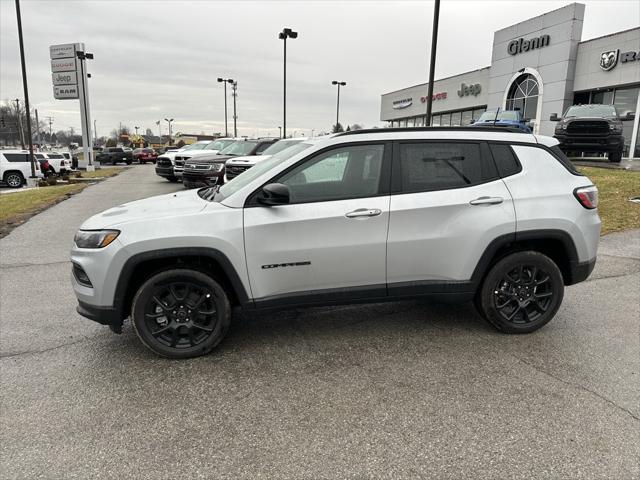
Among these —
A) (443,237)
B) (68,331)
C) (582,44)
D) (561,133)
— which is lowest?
(68,331)

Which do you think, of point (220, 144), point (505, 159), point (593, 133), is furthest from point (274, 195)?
point (593, 133)

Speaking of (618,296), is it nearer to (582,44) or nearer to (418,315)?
(418,315)

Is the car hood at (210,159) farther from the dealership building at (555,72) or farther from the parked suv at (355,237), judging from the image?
the parked suv at (355,237)

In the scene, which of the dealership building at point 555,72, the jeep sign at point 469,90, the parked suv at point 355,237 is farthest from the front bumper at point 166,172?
the jeep sign at point 469,90

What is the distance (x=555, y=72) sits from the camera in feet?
91.2

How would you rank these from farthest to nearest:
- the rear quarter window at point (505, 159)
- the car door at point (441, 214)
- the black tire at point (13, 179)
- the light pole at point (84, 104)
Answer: the light pole at point (84, 104) < the black tire at point (13, 179) < the rear quarter window at point (505, 159) < the car door at point (441, 214)

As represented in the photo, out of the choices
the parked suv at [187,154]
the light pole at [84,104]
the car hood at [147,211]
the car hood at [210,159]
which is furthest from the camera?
the light pole at [84,104]

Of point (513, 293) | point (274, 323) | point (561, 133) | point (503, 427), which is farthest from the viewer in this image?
point (561, 133)

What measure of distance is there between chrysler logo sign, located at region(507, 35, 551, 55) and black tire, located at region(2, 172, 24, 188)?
3028 centimetres

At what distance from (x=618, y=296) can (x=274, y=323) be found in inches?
154

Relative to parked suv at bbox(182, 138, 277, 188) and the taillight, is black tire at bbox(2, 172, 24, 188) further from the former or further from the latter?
the taillight

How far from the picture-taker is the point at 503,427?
2.83m

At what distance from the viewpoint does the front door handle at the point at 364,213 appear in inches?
146

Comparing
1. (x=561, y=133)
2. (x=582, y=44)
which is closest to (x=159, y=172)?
(x=561, y=133)
